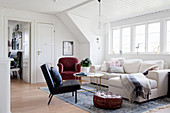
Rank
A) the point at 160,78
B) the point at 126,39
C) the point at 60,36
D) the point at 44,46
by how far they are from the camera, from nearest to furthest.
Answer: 1. the point at 160,78
2. the point at 44,46
3. the point at 126,39
4. the point at 60,36

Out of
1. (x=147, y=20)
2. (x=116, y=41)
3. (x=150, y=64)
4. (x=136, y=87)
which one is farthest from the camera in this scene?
(x=116, y=41)


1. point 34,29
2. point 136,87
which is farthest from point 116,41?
point 136,87

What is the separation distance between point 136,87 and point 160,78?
2.86 feet

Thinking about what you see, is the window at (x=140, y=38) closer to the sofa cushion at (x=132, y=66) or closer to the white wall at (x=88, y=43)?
the sofa cushion at (x=132, y=66)

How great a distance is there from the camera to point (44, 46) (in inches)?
243

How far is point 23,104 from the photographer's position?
11.5 feet

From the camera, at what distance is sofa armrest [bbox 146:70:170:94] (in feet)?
12.9

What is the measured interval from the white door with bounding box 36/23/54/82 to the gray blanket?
3.50 m

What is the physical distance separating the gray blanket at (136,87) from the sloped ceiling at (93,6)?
2.18 metres

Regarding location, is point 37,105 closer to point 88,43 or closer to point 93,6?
point 93,6

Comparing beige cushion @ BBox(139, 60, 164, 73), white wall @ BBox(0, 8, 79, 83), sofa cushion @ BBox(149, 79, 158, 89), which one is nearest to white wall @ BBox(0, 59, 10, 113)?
sofa cushion @ BBox(149, 79, 158, 89)

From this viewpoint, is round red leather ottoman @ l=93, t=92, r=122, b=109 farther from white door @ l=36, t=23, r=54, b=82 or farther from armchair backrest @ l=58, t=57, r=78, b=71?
white door @ l=36, t=23, r=54, b=82

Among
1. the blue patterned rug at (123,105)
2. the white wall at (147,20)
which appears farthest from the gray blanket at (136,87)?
the white wall at (147,20)

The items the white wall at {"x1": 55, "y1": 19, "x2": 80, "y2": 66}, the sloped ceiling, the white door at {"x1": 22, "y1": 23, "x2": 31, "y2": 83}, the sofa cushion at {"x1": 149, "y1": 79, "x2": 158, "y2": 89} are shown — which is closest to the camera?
the sofa cushion at {"x1": 149, "y1": 79, "x2": 158, "y2": 89}
